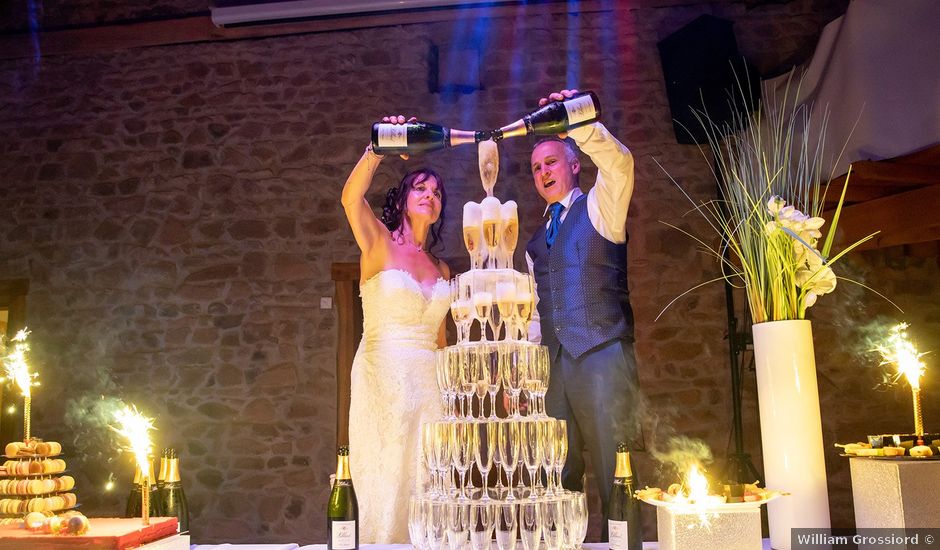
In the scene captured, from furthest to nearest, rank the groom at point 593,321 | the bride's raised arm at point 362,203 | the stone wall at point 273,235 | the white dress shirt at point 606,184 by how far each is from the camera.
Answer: the stone wall at point 273,235 → the bride's raised arm at point 362,203 → the groom at point 593,321 → the white dress shirt at point 606,184

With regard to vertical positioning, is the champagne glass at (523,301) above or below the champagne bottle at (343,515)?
above

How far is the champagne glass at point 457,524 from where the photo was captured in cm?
168

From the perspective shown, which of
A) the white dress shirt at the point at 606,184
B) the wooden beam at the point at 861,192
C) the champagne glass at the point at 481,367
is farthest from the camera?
the wooden beam at the point at 861,192

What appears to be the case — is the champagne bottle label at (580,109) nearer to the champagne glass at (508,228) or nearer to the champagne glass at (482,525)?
the champagne glass at (508,228)

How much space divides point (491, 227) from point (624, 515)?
0.81 m

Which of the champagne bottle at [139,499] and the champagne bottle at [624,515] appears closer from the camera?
the champagne bottle at [624,515]

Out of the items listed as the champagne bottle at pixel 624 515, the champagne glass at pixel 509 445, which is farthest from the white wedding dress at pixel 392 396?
the champagne bottle at pixel 624 515

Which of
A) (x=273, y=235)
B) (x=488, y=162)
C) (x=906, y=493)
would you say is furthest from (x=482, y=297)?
(x=273, y=235)

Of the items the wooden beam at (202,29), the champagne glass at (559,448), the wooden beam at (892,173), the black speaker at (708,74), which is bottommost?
the champagne glass at (559,448)

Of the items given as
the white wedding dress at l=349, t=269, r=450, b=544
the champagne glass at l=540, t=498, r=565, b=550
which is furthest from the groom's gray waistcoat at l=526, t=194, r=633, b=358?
the champagne glass at l=540, t=498, r=565, b=550

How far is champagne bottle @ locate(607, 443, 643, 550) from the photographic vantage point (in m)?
1.70

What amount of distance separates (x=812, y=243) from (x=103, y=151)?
199 inches

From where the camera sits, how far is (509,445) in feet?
5.90

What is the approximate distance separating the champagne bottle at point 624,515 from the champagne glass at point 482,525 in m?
0.26
